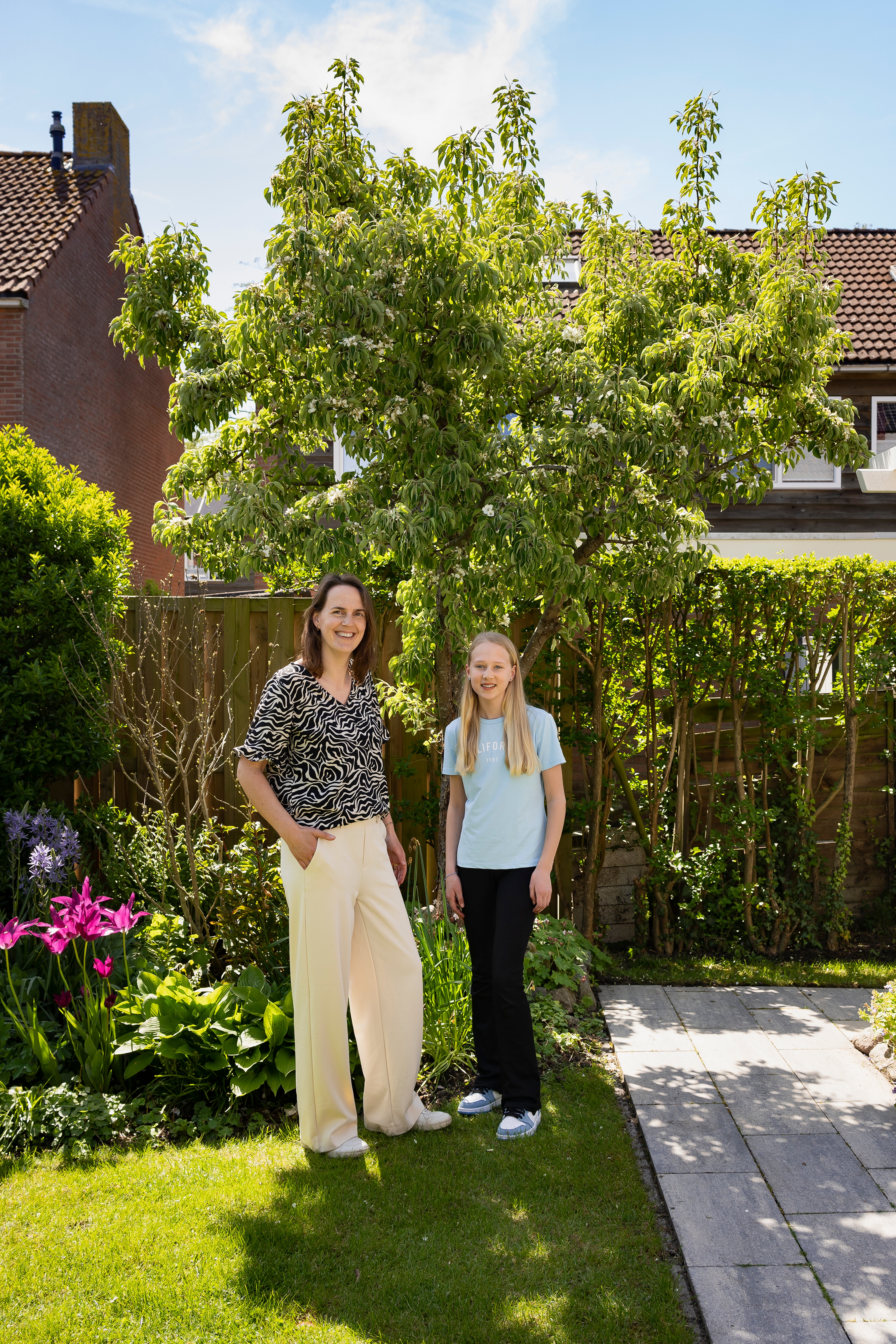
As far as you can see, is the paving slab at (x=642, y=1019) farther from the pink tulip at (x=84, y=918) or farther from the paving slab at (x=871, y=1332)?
the pink tulip at (x=84, y=918)

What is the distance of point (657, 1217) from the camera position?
294 cm

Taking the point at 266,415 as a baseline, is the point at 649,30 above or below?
above

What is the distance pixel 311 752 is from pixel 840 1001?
132 inches

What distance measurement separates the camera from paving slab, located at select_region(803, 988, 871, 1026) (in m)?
4.67

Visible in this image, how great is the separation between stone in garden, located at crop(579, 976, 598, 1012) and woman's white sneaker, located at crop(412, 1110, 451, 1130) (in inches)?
57.1

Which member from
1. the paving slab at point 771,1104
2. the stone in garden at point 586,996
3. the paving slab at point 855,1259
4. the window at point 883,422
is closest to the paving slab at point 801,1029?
the paving slab at point 771,1104

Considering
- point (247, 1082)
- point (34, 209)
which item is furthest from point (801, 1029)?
point (34, 209)

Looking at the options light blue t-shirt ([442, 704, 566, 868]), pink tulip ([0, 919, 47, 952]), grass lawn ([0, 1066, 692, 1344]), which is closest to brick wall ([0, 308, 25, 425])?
pink tulip ([0, 919, 47, 952])

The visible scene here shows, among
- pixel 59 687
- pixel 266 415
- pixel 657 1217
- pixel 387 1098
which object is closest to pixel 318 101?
pixel 266 415

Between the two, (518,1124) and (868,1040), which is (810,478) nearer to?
(868,1040)

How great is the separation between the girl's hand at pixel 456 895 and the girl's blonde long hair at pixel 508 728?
431 millimetres

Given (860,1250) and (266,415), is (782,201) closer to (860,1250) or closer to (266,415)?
(266,415)

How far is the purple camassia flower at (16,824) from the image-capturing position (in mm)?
4289

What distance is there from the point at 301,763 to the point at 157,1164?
1.46 m
